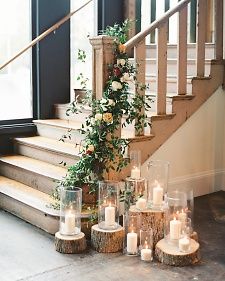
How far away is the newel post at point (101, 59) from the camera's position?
13.2 ft

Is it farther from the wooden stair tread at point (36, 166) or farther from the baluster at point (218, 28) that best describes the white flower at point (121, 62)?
the baluster at point (218, 28)

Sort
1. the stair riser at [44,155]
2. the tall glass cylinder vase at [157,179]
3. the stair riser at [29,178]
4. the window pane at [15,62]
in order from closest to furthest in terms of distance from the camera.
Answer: the tall glass cylinder vase at [157,179]
the stair riser at [29,178]
the stair riser at [44,155]
the window pane at [15,62]

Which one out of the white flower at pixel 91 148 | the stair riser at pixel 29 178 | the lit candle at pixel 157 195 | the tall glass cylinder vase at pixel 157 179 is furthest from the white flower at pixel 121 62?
the stair riser at pixel 29 178

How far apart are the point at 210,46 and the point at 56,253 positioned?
2.86 metres

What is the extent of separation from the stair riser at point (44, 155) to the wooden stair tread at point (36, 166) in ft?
0.14

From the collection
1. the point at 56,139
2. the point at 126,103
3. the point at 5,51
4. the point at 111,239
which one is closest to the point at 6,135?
the point at 56,139

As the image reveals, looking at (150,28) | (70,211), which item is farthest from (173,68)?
(70,211)

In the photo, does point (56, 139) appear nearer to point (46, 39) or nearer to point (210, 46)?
point (46, 39)

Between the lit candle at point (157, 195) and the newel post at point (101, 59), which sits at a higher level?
the newel post at point (101, 59)

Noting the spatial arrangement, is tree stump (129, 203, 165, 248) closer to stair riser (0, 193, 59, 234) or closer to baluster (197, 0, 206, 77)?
stair riser (0, 193, 59, 234)

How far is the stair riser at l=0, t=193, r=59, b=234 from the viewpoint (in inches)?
153

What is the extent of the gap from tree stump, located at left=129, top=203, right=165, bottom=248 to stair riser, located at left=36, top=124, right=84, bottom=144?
1351 mm

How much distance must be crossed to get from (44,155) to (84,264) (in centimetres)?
173

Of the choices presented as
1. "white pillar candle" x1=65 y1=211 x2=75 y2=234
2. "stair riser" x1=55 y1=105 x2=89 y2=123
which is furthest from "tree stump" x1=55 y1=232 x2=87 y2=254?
"stair riser" x1=55 y1=105 x2=89 y2=123
